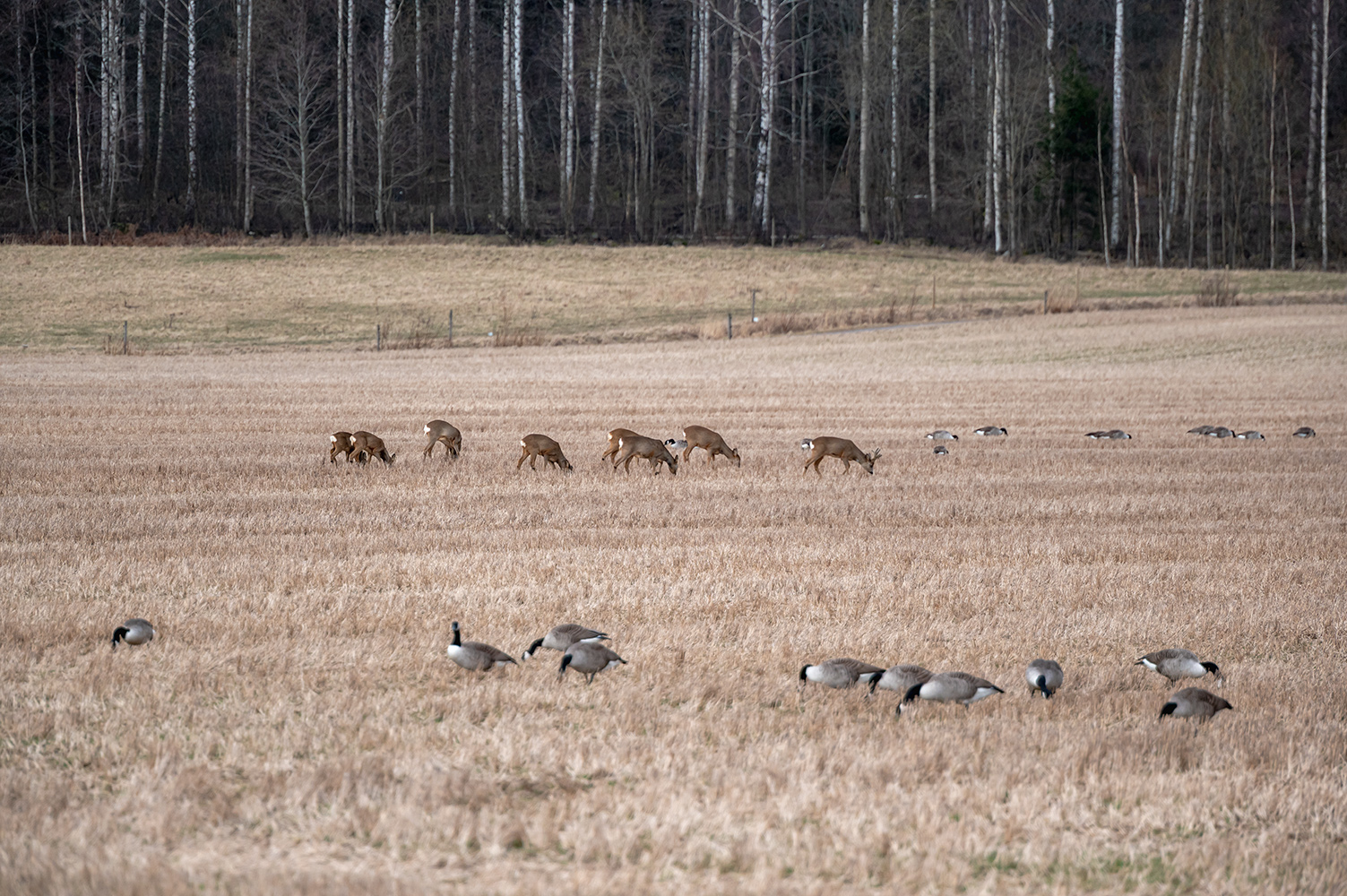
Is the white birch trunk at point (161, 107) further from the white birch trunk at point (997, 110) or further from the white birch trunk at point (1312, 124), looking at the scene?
the white birch trunk at point (1312, 124)

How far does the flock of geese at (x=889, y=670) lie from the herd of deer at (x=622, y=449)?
25.6ft

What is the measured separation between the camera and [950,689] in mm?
6344

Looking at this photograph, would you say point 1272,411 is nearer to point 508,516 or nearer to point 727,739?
point 508,516

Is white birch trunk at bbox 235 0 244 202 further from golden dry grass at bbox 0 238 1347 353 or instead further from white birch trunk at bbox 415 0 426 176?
white birch trunk at bbox 415 0 426 176

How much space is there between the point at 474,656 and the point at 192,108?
2301 inches

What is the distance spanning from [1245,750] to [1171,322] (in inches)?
1476

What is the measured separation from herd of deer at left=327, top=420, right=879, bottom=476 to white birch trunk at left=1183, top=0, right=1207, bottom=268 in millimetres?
46990

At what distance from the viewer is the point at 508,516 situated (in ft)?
38.9

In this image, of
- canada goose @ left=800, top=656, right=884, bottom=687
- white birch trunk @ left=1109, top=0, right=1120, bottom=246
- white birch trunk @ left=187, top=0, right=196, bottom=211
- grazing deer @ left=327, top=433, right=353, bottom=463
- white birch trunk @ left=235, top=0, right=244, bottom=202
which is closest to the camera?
canada goose @ left=800, top=656, right=884, bottom=687

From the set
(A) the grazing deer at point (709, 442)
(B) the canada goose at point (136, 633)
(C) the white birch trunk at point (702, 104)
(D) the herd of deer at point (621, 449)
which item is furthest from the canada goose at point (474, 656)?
(C) the white birch trunk at point (702, 104)

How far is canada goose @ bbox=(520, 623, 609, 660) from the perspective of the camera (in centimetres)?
716

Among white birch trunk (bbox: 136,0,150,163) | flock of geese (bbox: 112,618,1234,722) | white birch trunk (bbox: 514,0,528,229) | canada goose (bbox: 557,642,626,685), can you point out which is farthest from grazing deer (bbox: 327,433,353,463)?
white birch trunk (bbox: 136,0,150,163)

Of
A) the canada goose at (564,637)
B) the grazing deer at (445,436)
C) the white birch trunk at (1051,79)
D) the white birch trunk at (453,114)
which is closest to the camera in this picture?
the canada goose at (564,637)

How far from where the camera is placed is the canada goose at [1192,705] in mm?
6219
